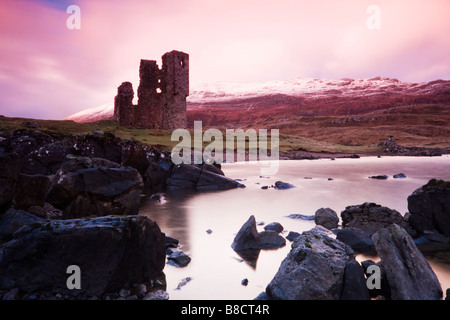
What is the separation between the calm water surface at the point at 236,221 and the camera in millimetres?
5363

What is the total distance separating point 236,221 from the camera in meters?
9.88

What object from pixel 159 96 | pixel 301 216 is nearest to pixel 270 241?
pixel 301 216

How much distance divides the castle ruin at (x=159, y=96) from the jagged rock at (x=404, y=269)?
131 feet

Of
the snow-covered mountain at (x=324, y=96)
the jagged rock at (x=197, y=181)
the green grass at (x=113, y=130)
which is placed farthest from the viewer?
the snow-covered mountain at (x=324, y=96)

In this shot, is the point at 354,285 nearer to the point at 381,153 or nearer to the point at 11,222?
the point at 11,222

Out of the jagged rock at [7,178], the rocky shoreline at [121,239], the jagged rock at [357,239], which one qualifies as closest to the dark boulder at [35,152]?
the rocky shoreline at [121,239]

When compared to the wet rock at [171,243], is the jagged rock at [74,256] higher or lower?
higher

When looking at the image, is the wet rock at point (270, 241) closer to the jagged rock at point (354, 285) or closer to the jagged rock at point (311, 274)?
the jagged rock at point (311, 274)

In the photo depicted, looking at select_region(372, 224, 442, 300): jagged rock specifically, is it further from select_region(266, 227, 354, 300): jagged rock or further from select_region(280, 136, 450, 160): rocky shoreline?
select_region(280, 136, 450, 160): rocky shoreline

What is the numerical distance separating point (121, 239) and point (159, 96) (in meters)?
40.3

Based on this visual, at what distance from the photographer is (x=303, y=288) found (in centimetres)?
421

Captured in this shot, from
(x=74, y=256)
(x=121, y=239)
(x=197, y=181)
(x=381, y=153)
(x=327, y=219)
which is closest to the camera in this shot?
(x=74, y=256)

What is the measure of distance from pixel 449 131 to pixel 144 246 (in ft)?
284
